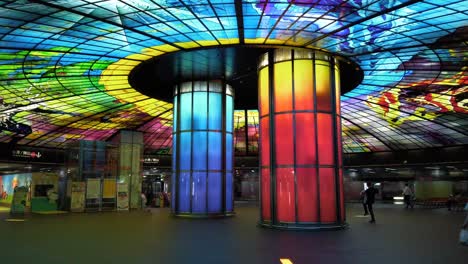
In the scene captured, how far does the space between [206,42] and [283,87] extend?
15.7 ft

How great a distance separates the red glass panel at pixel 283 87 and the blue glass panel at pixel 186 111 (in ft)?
29.2

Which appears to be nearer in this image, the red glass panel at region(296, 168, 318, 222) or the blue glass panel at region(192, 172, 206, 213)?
the red glass panel at region(296, 168, 318, 222)

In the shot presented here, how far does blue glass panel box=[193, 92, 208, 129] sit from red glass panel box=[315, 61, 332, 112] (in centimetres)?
963

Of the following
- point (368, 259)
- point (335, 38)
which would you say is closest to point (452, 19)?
point (335, 38)

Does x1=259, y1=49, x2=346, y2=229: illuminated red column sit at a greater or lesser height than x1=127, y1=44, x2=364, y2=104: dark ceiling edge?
lesser

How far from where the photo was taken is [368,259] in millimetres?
9742

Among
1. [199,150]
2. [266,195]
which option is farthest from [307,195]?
[199,150]

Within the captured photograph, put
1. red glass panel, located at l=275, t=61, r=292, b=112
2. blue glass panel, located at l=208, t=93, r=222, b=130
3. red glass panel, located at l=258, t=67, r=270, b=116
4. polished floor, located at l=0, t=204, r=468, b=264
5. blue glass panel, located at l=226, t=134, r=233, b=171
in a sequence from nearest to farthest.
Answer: polished floor, located at l=0, t=204, r=468, b=264
red glass panel, located at l=275, t=61, r=292, b=112
red glass panel, located at l=258, t=67, r=270, b=116
blue glass panel, located at l=208, t=93, r=222, b=130
blue glass panel, located at l=226, t=134, r=233, b=171

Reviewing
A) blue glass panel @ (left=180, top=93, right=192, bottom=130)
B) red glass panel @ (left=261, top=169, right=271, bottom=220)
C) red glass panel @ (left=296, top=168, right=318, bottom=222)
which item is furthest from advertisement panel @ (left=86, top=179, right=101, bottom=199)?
red glass panel @ (left=296, top=168, right=318, bottom=222)

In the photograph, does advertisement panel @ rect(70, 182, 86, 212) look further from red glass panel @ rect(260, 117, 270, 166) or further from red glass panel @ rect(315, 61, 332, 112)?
red glass panel @ rect(315, 61, 332, 112)

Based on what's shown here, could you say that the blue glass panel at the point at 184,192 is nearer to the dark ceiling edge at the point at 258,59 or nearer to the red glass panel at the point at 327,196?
the dark ceiling edge at the point at 258,59

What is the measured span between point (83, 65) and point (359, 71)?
55.2 feet

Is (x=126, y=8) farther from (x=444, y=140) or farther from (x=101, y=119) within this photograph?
(x=444, y=140)

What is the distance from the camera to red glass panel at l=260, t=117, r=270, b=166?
60.7 feet
